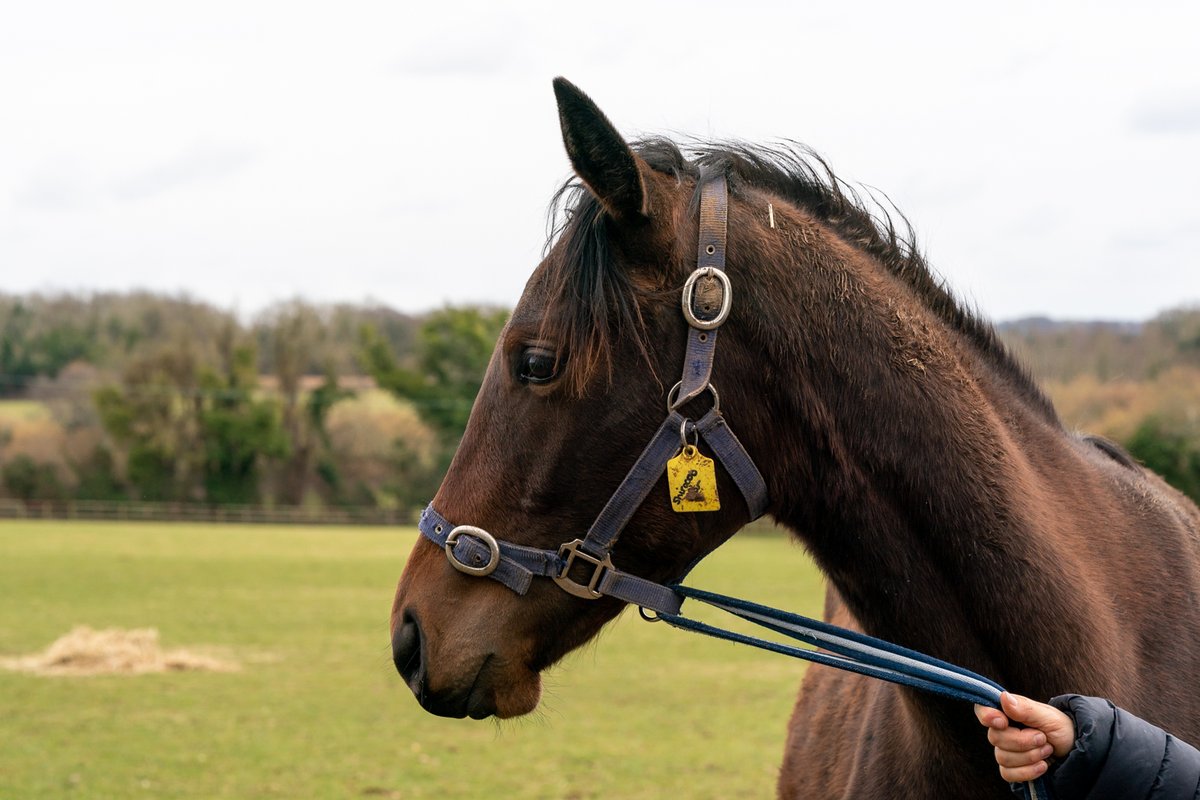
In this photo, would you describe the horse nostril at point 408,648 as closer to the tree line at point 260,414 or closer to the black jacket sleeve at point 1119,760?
the black jacket sleeve at point 1119,760

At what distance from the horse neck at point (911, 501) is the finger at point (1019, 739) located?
0.20 m

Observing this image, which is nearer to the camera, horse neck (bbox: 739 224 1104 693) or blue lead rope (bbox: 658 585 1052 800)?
blue lead rope (bbox: 658 585 1052 800)

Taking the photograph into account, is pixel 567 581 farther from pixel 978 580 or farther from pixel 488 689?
pixel 978 580

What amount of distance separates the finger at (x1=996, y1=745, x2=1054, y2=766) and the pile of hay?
43.4 ft

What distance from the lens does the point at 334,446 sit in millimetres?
56500

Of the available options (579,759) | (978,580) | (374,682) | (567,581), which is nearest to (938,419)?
(978,580)

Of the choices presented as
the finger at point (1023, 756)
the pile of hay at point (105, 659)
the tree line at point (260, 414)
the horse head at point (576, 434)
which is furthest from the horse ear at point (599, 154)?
the tree line at point (260, 414)

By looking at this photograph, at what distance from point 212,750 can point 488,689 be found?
837 centimetres

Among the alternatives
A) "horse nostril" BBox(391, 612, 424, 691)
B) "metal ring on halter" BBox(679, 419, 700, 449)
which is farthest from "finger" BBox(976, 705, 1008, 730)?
"horse nostril" BBox(391, 612, 424, 691)

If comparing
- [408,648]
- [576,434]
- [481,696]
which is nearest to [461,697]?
[481,696]

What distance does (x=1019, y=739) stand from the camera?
7.38 feet

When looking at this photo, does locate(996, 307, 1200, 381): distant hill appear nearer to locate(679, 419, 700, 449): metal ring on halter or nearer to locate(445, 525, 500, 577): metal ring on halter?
locate(679, 419, 700, 449): metal ring on halter

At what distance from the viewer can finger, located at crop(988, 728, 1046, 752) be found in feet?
7.36

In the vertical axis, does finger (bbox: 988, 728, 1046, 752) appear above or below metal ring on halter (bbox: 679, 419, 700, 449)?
below
